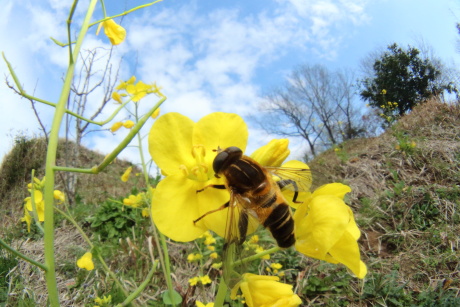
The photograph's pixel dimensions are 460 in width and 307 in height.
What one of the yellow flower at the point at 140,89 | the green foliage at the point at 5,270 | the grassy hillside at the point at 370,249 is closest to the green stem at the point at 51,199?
the yellow flower at the point at 140,89

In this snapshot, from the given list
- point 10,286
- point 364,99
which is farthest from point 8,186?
point 364,99

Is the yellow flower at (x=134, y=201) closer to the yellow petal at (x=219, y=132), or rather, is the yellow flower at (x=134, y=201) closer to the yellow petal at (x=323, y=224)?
the yellow petal at (x=219, y=132)

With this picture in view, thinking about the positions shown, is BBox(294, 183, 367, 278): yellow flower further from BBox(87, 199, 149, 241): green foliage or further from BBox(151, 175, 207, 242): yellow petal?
BBox(87, 199, 149, 241): green foliage

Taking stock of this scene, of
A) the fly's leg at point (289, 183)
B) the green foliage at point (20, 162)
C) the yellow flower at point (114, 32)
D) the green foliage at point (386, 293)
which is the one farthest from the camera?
the green foliage at point (20, 162)

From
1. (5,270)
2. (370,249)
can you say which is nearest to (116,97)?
(5,270)

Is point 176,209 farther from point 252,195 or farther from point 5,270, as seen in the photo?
point 5,270

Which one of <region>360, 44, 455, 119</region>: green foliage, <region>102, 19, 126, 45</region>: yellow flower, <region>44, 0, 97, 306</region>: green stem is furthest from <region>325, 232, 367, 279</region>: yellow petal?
<region>360, 44, 455, 119</region>: green foliage
